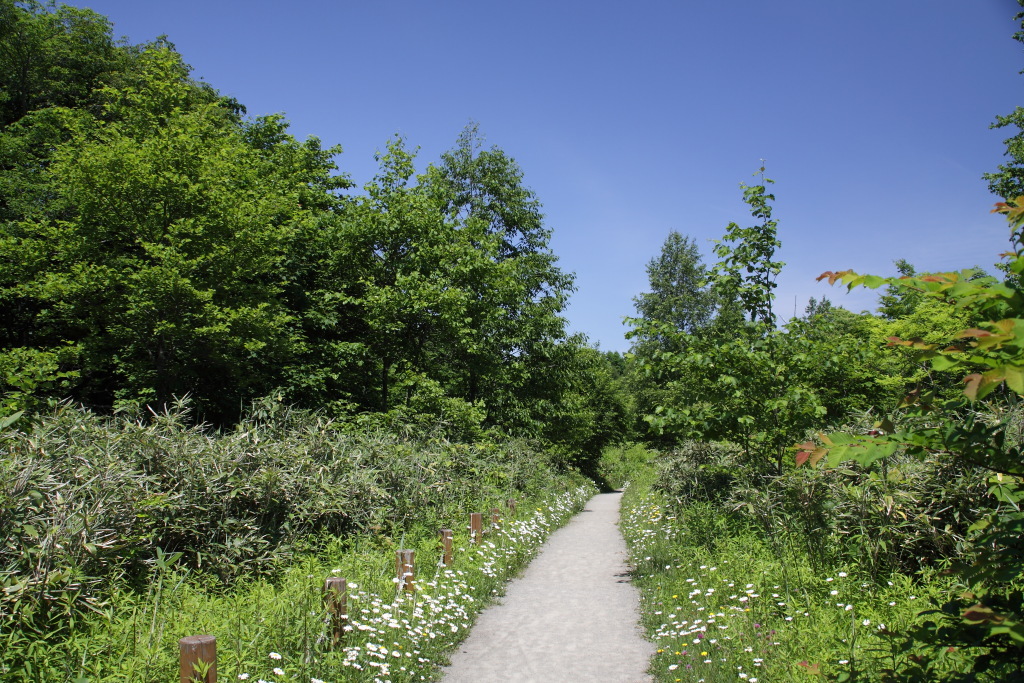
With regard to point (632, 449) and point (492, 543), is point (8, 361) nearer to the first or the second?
point (492, 543)

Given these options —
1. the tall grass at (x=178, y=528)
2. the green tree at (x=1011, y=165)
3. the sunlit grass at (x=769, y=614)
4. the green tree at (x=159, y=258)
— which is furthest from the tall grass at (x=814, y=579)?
the green tree at (x=1011, y=165)

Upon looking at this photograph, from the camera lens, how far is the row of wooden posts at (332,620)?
12.3 ft

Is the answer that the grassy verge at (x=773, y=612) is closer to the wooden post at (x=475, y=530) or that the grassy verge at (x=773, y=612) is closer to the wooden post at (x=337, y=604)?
the wooden post at (x=475, y=530)

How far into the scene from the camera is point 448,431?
15.3m

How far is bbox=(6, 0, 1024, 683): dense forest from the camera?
13.3 feet

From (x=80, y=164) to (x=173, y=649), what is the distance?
13833 mm

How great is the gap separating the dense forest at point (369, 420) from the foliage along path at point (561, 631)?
0.39m

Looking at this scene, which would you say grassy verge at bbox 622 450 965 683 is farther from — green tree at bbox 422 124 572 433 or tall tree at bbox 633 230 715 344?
tall tree at bbox 633 230 715 344

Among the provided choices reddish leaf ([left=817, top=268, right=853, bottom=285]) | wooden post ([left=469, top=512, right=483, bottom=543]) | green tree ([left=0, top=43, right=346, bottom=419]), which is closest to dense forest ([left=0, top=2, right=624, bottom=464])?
green tree ([left=0, top=43, right=346, bottom=419])

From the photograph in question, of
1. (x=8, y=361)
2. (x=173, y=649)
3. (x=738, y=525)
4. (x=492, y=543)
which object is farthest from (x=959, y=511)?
(x=8, y=361)

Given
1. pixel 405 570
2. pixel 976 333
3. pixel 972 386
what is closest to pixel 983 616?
pixel 972 386

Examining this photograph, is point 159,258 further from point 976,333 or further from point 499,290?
point 976,333

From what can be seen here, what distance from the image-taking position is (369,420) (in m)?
15.4

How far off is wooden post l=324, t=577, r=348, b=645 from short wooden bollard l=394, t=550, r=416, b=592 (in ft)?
3.78
